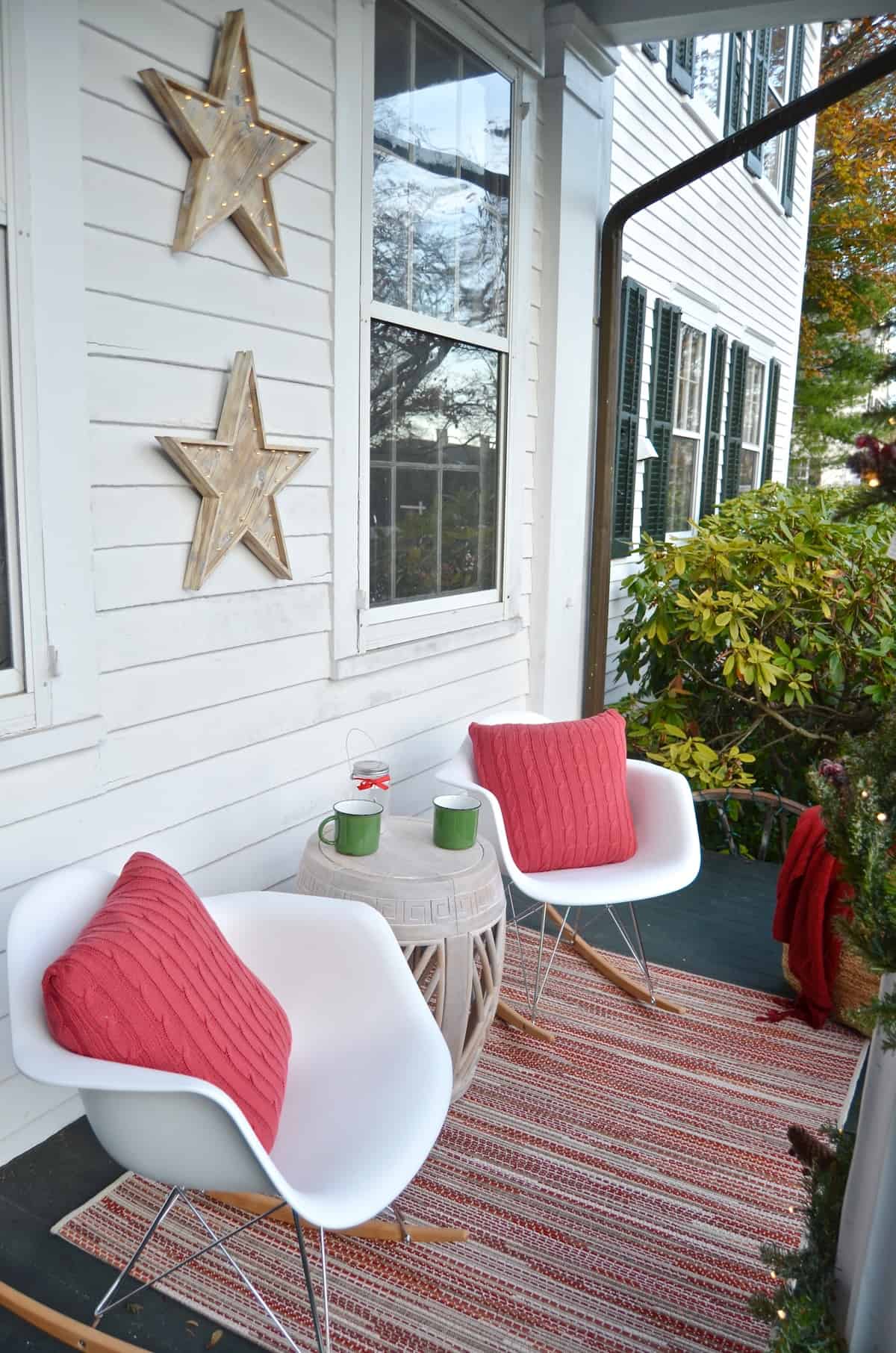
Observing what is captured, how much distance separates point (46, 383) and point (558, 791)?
166cm

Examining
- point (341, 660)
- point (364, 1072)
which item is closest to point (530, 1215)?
point (364, 1072)

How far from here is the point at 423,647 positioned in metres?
3.35

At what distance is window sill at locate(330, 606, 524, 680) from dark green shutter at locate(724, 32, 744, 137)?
14.2 ft

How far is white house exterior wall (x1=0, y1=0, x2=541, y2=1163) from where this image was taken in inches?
82.7

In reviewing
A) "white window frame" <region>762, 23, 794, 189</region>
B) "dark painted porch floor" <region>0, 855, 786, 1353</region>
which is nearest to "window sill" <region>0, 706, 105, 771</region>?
"dark painted porch floor" <region>0, 855, 786, 1353</region>

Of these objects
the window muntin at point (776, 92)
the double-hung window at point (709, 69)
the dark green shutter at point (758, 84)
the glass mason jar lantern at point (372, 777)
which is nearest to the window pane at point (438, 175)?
A: the glass mason jar lantern at point (372, 777)

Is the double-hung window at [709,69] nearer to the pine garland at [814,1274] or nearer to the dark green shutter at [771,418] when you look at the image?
the dark green shutter at [771,418]

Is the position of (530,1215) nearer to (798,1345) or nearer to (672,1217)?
(672,1217)

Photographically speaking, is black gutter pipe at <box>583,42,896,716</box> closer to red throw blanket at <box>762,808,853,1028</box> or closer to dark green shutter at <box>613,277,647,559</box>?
dark green shutter at <box>613,277,647,559</box>

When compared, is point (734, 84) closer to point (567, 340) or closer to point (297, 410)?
point (567, 340)

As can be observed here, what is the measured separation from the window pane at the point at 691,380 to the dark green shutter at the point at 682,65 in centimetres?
124

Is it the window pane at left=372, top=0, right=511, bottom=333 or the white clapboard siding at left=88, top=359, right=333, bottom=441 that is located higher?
the window pane at left=372, top=0, right=511, bottom=333

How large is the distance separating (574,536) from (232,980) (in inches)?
115

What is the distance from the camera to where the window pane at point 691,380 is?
20.5 ft
